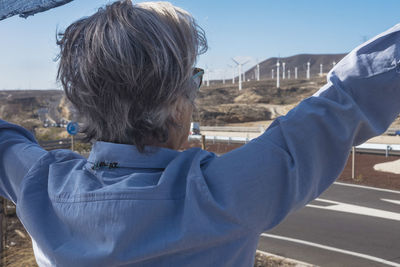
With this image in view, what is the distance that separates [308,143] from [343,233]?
28.2 ft

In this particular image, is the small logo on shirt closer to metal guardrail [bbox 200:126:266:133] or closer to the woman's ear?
the woman's ear

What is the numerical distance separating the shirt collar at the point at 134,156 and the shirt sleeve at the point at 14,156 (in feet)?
1.05

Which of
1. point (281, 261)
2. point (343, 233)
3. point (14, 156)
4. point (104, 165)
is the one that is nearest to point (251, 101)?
point (343, 233)

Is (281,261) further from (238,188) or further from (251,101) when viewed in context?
(251,101)

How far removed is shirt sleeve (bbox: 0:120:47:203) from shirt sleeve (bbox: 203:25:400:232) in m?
0.67

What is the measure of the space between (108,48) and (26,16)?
0.90m

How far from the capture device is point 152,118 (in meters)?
1.08

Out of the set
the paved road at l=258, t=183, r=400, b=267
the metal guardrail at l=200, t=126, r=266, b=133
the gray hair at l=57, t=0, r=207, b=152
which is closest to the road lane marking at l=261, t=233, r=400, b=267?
the paved road at l=258, t=183, r=400, b=267

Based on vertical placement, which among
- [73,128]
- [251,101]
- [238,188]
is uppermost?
[238,188]

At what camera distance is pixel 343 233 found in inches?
345

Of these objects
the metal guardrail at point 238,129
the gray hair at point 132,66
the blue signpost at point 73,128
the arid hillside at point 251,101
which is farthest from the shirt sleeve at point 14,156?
the arid hillside at point 251,101

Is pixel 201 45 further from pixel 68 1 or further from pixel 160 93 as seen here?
pixel 68 1

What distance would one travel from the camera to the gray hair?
100 cm

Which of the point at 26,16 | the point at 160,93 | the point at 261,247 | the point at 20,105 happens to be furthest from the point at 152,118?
the point at 20,105
